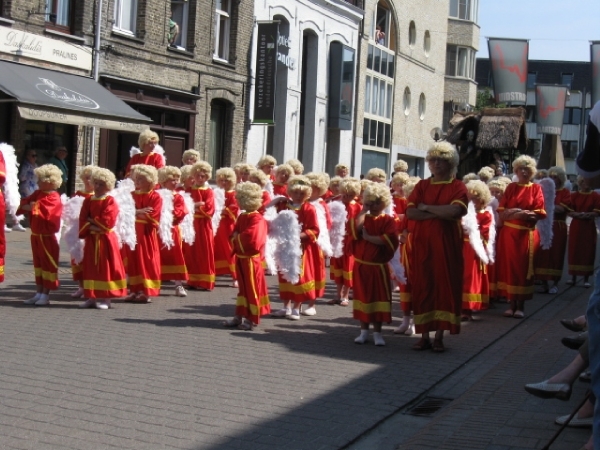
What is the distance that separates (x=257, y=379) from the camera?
8.09 meters

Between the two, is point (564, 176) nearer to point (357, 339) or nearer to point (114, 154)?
point (357, 339)

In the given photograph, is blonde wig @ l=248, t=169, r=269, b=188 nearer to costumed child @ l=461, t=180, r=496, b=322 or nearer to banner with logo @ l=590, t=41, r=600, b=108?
costumed child @ l=461, t=180, r=496, b=322

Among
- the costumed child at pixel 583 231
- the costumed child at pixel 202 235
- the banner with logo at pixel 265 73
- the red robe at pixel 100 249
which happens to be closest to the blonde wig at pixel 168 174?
the costumed child at pixel 202 235

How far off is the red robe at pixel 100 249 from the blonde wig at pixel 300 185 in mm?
2142

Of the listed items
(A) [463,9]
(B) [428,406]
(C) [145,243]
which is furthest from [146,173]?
(A) [463,9]

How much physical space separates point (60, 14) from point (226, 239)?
974cm

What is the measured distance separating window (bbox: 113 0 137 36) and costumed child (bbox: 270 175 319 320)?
43.1ft

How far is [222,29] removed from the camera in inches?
1112

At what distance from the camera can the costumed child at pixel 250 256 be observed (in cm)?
1041

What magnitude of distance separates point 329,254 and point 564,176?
630 centimetres

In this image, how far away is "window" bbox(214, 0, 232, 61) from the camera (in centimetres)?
2771

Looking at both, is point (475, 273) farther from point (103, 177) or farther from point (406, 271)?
point (103, 177)

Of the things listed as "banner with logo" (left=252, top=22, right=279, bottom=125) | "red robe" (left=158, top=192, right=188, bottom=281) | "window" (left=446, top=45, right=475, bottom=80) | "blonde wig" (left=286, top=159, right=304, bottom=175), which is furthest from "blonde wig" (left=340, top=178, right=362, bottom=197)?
"window" (left=446, top=45, right=475, bottom=80)

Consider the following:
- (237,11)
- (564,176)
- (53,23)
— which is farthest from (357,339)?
(237,11)
